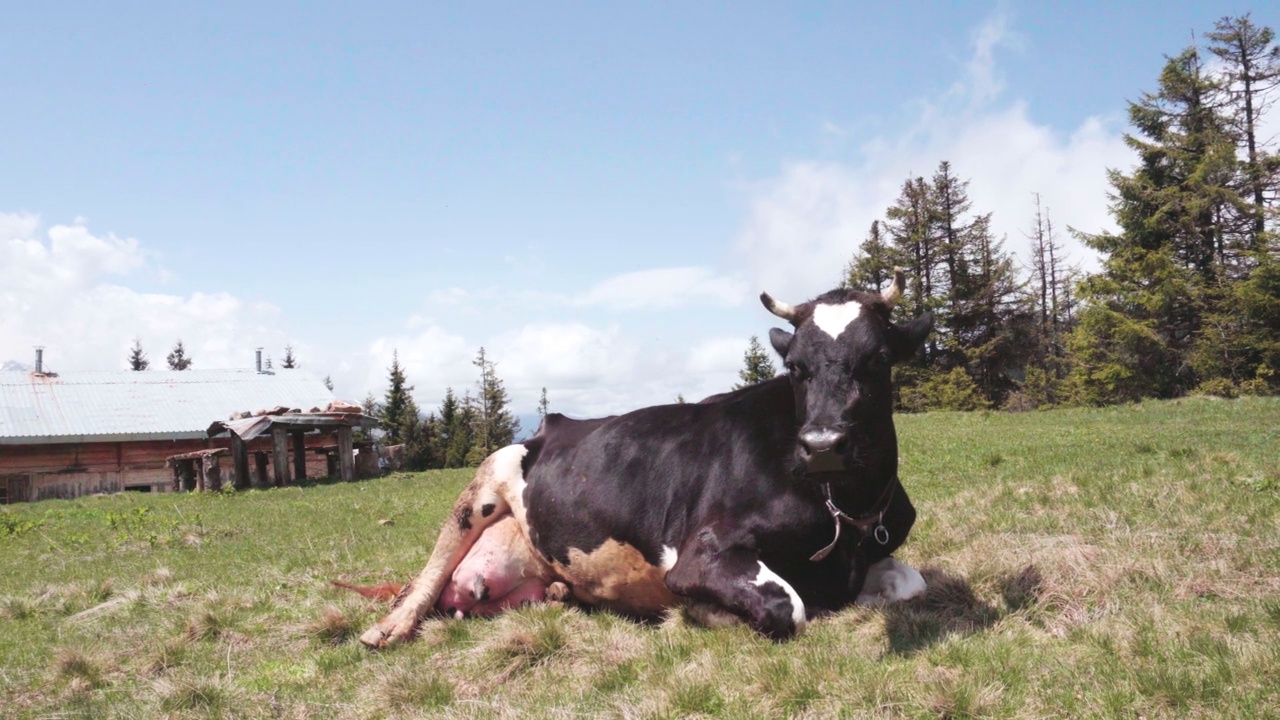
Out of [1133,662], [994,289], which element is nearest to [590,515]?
[1133,662]

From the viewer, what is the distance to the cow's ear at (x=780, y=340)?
569cm

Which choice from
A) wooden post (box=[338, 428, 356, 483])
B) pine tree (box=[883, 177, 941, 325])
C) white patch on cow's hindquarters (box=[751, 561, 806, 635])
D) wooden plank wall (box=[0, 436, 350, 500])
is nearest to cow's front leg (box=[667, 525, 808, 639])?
white patch on cow's hindquarters (box=[751, 561, 806, 635])

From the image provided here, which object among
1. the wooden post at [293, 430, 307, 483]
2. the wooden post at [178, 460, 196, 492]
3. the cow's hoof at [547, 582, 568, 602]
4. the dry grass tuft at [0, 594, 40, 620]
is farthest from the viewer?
the wooden post at [293, 430, 307, 483]

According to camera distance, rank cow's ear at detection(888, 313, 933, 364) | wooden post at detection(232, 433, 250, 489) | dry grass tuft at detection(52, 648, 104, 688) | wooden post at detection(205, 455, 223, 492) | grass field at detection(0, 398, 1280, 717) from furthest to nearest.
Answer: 1. wooden post at detection(232, 433, 250, 489)
2. wooden post at detection(205, 455, 223, 492)
3. dry grass tuft at detection(52, 648, 104, 688)
4. cow's ear at detection(888, 313, 933, 364)
5. grass field at detection(0, 398, 1280, 717)

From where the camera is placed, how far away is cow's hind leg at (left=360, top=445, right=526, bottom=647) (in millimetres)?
6516

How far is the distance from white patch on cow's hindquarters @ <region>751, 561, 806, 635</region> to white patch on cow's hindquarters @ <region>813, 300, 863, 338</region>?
57.5 inches

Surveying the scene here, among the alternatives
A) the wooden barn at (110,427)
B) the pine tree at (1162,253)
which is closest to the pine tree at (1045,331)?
the pine tree at (1162,253)

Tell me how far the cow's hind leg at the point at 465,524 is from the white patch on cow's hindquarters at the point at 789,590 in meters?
2.38

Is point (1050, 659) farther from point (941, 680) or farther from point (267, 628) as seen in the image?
point (267, 628)

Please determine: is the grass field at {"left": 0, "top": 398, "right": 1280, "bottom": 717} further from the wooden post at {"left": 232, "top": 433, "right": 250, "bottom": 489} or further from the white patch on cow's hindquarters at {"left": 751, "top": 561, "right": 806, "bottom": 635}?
the wooden post at {"left": 232, "top": 433, "right": 250, "bottom": 489}

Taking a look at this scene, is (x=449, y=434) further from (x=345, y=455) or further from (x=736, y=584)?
(x=736, y=584)

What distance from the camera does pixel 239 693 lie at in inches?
197

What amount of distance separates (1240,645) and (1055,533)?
9.99 ft

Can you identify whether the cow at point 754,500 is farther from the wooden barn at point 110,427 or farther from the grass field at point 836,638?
the wooden barn at point 110,427
